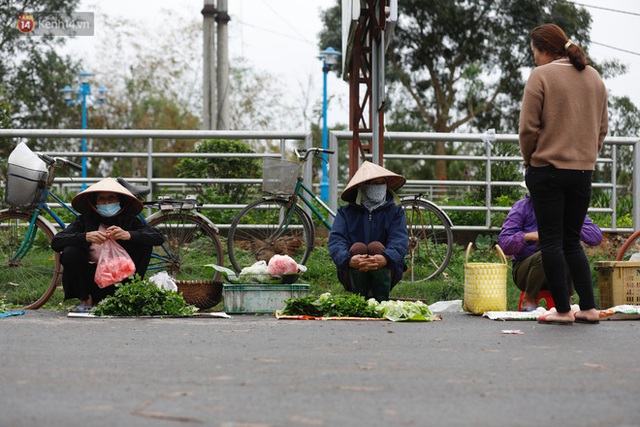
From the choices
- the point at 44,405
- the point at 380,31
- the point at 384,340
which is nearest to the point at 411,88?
the point at 380,31

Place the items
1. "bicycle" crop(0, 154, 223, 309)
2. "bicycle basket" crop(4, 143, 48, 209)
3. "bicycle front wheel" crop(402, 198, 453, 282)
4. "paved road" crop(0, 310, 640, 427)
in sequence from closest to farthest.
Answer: "paved road" crop(0, 310, 640, 427) < "bicycle basket" crop(4, 143, 48, 209) < "bicycle" crop(0, 154, 223, 309) < "bicycle front wheel" crop(402, 198, 453, 282)

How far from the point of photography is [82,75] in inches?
1176

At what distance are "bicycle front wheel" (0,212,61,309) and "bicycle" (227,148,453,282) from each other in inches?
75.8

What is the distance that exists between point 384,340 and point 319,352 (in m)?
0.76

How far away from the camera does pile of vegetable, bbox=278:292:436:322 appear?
7668mm

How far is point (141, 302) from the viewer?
795 centimetres

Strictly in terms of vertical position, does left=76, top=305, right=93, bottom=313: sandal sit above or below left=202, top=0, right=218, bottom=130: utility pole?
below

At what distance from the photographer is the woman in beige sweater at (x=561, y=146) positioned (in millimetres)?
6898

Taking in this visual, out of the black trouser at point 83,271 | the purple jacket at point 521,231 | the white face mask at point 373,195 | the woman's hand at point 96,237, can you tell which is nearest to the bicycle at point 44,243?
the black trouser at point 83,271

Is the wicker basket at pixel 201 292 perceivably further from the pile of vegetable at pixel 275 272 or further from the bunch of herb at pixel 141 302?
the bunch of herb at pixel 141 302

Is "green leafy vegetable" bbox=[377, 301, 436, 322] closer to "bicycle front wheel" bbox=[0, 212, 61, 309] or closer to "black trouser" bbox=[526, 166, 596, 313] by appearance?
"black trouser" bbox=[526, 166, 596, 313]

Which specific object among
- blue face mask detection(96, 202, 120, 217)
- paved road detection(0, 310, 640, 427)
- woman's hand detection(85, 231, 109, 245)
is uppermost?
blue face mask detection(96, 202, 120, 217)

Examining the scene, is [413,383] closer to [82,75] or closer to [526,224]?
[526,224]
